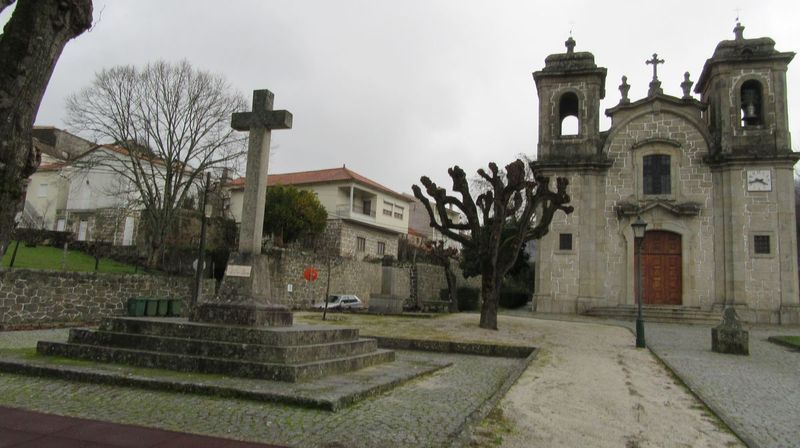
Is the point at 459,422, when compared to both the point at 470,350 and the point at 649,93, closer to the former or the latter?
the point at 470,350

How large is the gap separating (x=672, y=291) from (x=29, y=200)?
40.9 m

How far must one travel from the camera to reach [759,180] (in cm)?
2156

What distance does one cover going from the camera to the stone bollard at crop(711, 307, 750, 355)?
39.3ft

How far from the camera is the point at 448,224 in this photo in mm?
17203

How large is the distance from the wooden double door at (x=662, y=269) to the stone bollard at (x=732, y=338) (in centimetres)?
1026

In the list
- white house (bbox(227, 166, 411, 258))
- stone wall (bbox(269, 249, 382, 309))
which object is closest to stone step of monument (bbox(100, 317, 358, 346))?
stone wall (bbox(269, 249, 382, 309))

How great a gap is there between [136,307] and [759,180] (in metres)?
23.6

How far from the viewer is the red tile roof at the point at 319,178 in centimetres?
3884

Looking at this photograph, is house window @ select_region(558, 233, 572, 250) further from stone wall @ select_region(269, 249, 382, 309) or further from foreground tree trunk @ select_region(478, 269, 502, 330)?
stone wall @ select_region(269, 249, 382, 309)

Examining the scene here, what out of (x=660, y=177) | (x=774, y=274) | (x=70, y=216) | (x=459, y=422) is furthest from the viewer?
(x=70, y=216)

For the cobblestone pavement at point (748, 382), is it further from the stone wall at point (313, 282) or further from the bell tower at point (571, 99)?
the stone wall at point (313, 282)

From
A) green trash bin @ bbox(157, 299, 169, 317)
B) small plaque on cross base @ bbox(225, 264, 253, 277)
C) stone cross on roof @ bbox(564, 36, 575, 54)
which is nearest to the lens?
small plaque on cross base @ bbox(225, 264, 253, 277)

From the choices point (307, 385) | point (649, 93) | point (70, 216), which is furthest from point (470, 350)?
point (70, 216)

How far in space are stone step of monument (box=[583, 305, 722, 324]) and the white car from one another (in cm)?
1163
